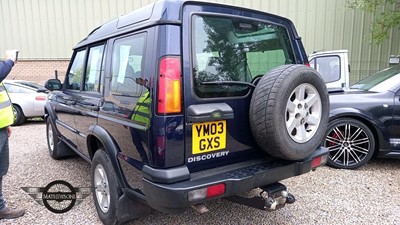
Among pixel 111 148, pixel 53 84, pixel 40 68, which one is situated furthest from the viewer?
pixel 40 68

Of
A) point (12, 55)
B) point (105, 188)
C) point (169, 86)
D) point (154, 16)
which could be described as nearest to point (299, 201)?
point (105, 188)

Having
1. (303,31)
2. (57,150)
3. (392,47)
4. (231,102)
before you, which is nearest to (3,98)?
(57,150)

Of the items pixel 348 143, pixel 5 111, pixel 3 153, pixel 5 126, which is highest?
pixel 5 111

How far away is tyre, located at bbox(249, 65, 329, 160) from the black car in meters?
1.96

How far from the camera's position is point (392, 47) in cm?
1205

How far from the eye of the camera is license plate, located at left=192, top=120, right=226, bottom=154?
2.11 m

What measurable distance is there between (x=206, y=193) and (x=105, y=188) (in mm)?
1228

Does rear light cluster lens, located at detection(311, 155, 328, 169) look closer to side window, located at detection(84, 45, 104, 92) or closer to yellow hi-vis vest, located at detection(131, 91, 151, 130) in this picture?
yellow hi-vis vest, located at detection(131, 91, 151, 130)

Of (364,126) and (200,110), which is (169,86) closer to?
(200,110)

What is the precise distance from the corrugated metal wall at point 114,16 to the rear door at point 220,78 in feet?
35.3

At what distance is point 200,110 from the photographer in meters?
2.08

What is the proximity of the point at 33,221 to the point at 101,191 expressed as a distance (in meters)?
0.81

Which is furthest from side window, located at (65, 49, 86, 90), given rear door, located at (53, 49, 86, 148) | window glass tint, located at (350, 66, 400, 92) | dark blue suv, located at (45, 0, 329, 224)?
window glass tint, located at (350, 66, 400, 92)

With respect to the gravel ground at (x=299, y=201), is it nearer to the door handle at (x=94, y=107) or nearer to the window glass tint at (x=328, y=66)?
the door handle at (x=94, y=107)
